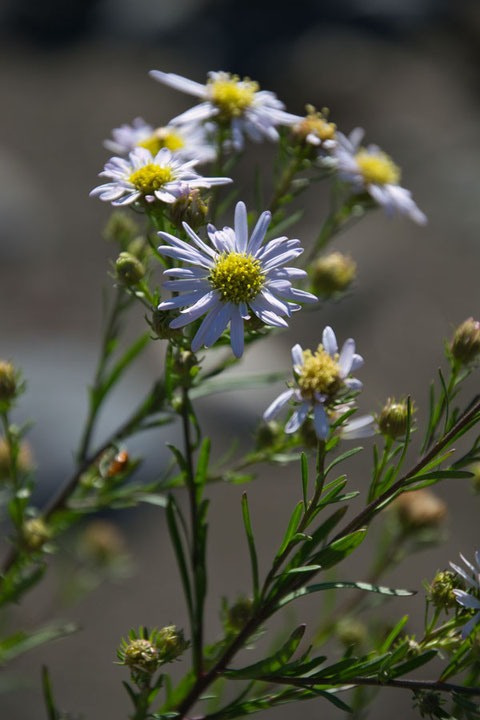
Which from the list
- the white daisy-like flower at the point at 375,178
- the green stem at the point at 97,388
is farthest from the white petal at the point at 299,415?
the white daisy-like flower at the point at 375,178

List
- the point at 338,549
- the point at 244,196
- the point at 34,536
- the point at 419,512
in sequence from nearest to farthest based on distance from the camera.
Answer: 1. the point at 338,549
2. the point at 34,536
3. the point at 419,512
4. the point at 244,196

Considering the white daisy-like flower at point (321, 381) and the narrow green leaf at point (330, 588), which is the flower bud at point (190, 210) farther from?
the narrow green leaf at point (330, 588)

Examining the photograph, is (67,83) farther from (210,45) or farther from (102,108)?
(210,45)

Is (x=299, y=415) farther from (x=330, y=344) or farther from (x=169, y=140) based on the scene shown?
(x=169, y=140)

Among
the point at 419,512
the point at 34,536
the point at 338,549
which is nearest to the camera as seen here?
the point at 338,549

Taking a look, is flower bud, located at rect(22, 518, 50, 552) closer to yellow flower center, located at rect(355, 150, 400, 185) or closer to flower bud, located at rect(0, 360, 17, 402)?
flower bud, located at rect(0, 360, 17, 402)

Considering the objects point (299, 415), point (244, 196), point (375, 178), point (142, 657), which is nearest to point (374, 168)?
point (375, 178)
